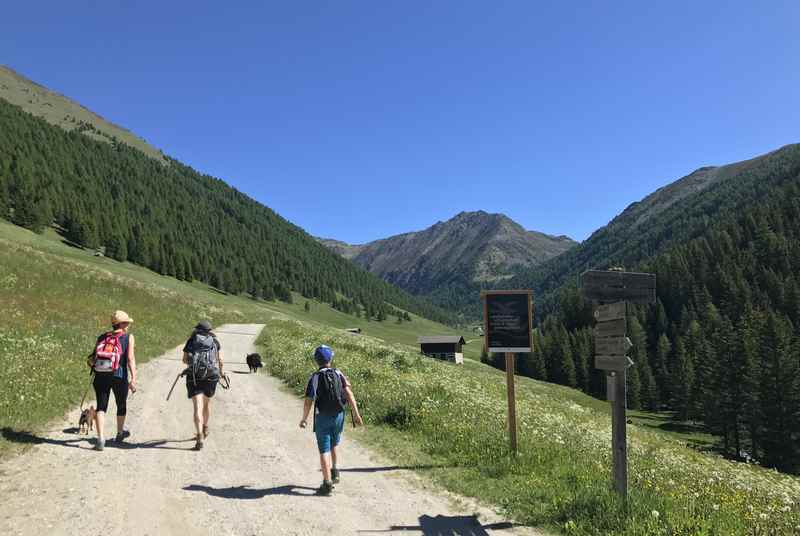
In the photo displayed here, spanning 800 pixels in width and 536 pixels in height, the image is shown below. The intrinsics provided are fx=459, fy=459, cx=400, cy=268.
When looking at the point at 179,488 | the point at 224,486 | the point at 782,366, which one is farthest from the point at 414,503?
the point at 782,366

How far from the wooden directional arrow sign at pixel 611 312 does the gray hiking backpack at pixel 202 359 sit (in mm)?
9224

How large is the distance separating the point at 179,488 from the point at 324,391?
3.18 m

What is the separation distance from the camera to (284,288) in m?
178

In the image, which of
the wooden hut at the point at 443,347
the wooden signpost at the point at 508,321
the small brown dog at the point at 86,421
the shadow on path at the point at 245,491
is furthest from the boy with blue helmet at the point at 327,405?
the wooden hut at the point at 443,347

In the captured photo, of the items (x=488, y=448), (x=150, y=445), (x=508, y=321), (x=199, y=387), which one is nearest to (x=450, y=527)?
(x=488, y=448)

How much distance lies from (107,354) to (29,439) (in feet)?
7.85

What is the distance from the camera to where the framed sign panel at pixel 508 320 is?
1128cm

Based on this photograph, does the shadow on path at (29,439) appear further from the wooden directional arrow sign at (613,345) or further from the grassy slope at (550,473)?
the wooden directional arrow sign at (613,345)

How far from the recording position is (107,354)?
1095cm

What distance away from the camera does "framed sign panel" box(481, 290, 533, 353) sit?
11.3 metres

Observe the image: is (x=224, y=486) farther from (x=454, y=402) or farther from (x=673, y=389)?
(x=673, y=389)

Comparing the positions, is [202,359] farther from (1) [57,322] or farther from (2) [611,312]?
(1) [57,322]

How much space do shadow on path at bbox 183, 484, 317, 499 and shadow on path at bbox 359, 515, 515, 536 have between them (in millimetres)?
2138

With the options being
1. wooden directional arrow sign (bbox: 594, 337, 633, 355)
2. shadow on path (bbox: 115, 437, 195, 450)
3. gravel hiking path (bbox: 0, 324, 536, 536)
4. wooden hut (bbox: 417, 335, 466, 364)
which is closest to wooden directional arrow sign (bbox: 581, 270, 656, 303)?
wooden directional arrow sign (bbox: 594, 337, 633, 355)
